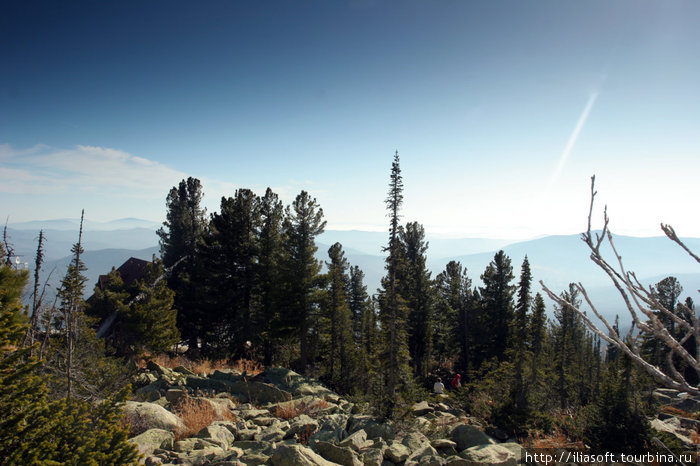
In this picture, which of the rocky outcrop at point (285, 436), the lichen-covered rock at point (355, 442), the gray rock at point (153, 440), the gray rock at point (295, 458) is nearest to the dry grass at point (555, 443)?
the rocky outcrop at point (285, 436)

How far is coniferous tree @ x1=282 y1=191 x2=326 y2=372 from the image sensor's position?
25625 millimetres

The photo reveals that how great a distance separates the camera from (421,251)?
41688mm

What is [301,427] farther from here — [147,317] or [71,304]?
[147,317]

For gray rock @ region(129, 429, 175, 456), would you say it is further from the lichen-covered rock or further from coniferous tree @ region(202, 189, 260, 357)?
coniferous tree @ region(202, 189, 260, 357)

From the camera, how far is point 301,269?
2622cm

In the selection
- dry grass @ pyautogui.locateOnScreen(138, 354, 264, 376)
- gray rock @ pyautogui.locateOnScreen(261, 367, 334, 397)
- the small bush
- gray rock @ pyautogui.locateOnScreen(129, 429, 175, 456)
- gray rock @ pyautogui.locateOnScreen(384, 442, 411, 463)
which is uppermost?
gray rock @ pyautogui.locateOnScreen(129, 429, 175, 456)

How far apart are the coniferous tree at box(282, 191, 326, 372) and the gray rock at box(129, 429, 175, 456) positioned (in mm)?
16315

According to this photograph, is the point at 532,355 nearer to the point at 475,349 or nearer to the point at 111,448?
the point at 475,349

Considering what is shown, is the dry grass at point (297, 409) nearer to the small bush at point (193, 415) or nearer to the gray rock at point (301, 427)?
the gray rock at point (301, 427)

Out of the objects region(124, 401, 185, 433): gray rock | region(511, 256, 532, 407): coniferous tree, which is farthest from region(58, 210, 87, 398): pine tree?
region(511, 256, 532, 407): coniferous tree

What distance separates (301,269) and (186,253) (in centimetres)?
1438

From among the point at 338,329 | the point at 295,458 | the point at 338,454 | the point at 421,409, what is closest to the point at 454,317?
the point at 338,329

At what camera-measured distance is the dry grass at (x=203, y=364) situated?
21203mm

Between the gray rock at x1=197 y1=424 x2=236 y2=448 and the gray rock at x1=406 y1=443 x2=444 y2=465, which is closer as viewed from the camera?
the gray rock at x1=406 y1=443 x2=444 y2=465
